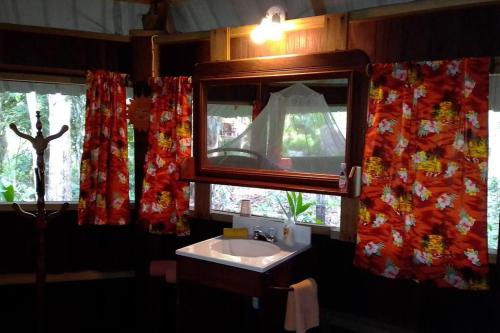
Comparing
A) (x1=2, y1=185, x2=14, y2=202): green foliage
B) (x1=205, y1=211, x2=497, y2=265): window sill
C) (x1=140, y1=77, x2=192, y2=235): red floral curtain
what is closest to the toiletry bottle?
(x1=205, y1=211, x2=497, y2=265): window sill

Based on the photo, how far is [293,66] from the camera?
2223 millimetres

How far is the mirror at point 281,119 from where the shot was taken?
2.12 meters

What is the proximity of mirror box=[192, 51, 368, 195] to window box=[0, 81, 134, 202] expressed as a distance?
0.81 m

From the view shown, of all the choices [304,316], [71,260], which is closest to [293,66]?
[304,316]

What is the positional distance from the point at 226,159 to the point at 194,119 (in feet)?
1.12

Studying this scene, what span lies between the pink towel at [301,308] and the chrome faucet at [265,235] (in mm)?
365

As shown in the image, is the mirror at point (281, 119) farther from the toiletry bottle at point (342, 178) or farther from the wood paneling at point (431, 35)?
the wood paneling at point (431, 35)

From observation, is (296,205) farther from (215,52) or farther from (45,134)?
(45,134)

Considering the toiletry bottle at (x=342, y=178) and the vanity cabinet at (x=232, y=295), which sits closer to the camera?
the vanity cabinet at (x=232, y=295)

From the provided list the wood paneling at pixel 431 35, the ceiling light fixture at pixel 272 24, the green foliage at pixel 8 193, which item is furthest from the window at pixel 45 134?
the wood paneling at pixel 431 35

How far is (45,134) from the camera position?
2.89m

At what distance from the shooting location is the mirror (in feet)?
6.95

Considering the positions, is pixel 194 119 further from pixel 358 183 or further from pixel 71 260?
pixel 71 260

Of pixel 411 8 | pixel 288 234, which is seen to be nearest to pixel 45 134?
pixel 288 234
